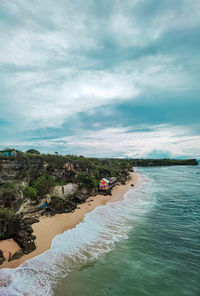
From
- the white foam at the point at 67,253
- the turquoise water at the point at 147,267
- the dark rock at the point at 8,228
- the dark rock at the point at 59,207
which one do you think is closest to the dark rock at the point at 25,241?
the dark rock at the point at 8,228

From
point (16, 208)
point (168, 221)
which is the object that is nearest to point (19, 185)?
point (16, 208)

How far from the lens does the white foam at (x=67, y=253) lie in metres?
9.38

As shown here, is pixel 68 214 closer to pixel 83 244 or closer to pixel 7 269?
pixel 83 244

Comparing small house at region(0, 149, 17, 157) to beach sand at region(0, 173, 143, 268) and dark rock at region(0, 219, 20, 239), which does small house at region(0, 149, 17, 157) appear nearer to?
beach sand at region(0, 173, 143, 268)

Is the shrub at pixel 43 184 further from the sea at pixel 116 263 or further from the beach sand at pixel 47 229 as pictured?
the sea at pixel 116 263

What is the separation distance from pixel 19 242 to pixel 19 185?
9.65 m

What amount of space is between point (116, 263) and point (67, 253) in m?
4.15

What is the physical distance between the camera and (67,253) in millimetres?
12438

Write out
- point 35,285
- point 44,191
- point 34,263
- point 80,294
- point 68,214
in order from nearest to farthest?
point 80,294, point 35,285, point 34,263, point 68,214, point 44,191

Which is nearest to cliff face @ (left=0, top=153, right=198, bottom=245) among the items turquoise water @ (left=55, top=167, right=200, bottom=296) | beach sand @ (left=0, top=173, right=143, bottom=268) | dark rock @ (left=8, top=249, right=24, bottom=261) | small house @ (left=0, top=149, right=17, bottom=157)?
dark rock @ (left=8, top=249, right=24, bottom=261)

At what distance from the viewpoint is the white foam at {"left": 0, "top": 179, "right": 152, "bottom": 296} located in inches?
369

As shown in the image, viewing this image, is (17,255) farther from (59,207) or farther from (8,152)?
(8,152)

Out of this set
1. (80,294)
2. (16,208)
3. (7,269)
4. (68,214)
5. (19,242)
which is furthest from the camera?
(68,214)

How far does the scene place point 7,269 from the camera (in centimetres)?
1054
